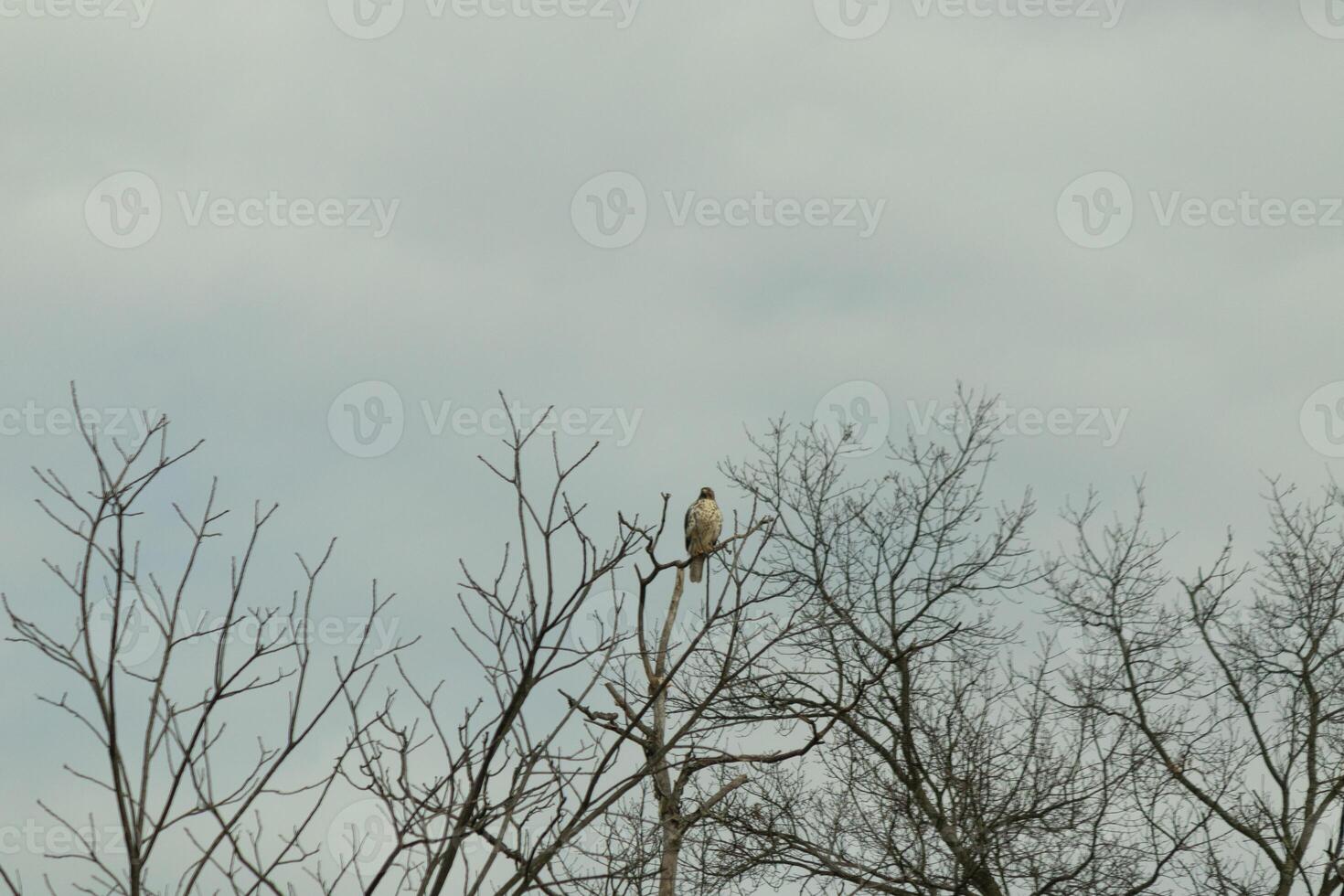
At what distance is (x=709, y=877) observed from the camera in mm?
13195

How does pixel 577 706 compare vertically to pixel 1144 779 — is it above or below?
below

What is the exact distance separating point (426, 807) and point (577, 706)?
47cm

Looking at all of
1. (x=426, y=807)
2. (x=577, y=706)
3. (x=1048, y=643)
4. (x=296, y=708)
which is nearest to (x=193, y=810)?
(x=296, y=708)

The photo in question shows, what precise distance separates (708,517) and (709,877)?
3.47 metres

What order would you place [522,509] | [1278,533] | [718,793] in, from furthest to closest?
[1278,533]
[718,793]
[522,509]

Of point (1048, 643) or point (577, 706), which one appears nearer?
point (577, 706)

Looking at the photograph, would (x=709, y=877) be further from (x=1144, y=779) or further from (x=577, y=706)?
(x=577, y=706)

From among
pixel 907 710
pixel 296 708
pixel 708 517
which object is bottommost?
pixel 296 708

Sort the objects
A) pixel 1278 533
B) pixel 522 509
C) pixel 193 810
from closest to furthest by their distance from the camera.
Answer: pixel 193 810
pixel 522 509
pixel 1278 533

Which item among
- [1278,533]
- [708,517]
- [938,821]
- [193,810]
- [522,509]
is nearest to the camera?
[193,810]

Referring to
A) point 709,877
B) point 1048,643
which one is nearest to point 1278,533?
point 1048,643

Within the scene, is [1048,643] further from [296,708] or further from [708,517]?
[296,708]

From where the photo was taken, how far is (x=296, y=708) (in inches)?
140

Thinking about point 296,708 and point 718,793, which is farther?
point 718,793
